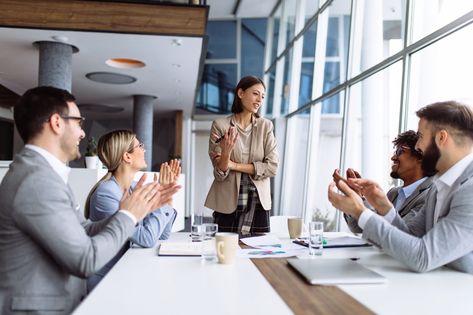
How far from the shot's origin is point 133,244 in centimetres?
172

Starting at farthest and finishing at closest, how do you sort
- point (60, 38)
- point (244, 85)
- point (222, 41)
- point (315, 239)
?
point (222, 41) → point (60, 38) → point (244, 85) → point (315, 239)

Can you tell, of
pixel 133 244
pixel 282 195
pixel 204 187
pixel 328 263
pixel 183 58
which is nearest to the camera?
pixel 328 263

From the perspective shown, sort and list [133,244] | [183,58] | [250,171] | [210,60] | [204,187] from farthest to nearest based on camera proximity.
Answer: [204,187]
[210,60]
[183,58]
[250,171]
[133,244]

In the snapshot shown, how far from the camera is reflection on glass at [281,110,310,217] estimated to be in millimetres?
8422

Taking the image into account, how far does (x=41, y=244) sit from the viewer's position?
1.13 meters

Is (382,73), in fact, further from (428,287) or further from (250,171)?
(428,287)

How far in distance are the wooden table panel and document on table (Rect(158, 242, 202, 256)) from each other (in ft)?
1.13

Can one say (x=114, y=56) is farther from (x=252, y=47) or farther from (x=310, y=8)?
(x=252, y=47)

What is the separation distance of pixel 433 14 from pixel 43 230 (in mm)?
3171

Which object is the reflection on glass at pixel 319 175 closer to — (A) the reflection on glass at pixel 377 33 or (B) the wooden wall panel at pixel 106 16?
(A) the reflection on glass at pixel 377 33

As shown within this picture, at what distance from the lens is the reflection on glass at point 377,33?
3.73 m

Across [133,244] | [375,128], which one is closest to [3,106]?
[375,128]

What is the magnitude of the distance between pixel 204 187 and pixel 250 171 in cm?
990

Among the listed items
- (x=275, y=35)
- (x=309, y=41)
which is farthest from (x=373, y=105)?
(x=275, y=35)
